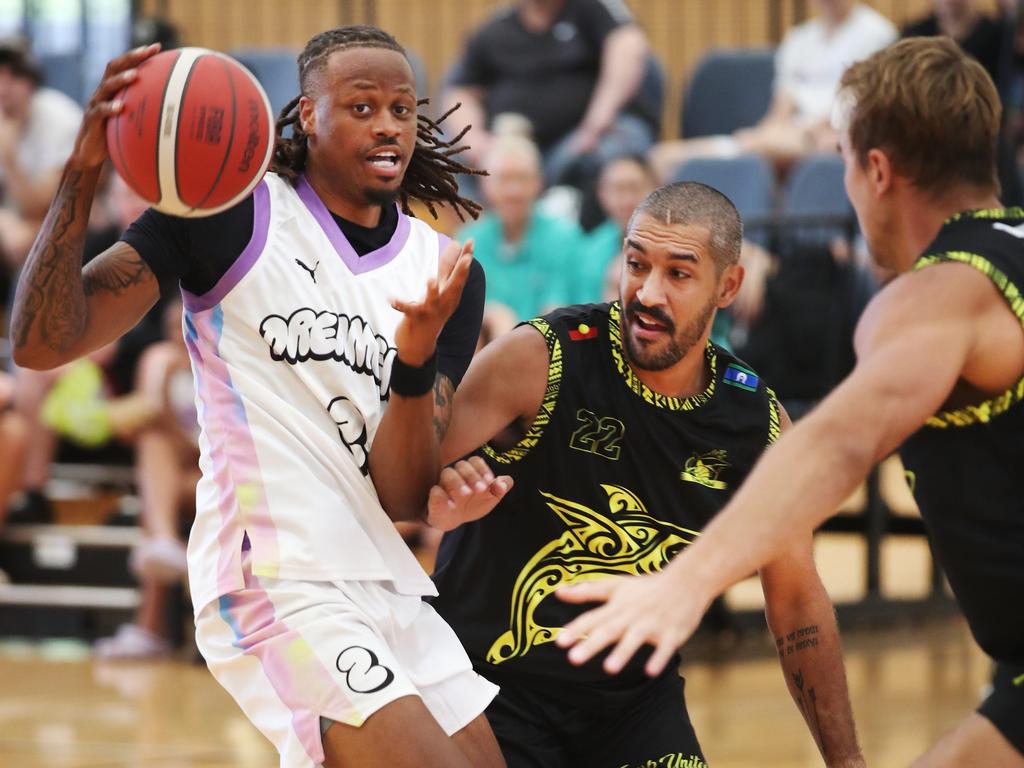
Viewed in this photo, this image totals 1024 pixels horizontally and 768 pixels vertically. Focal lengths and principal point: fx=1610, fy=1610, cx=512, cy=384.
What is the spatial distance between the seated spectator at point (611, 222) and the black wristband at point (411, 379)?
14.0 ft

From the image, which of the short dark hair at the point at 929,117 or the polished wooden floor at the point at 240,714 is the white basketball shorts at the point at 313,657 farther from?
the polished wooden floor at the point at 240,714

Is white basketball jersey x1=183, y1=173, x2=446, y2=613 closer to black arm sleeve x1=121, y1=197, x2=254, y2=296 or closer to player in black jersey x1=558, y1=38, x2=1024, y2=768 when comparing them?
black arm sleeve x1=121, y1=197, x2=254, y2=296

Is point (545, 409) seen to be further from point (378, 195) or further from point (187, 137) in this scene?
point (187, 137)

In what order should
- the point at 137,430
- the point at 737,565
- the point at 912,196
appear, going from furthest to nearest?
the point at 137,430 < the point at 912,196 < the point at 737,565

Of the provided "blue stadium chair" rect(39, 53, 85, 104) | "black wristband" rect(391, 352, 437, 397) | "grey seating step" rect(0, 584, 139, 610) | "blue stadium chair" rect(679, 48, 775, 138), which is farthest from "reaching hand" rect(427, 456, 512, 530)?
"blue stadium chair" rect(39, 53, 85, 104)

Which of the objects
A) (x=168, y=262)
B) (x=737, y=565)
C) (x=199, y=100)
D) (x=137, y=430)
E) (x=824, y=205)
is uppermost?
(x=199, y=100)

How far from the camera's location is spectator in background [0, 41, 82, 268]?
9.04 m

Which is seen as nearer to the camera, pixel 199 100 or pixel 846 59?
pixel 199 100

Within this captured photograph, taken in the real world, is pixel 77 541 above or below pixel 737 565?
below

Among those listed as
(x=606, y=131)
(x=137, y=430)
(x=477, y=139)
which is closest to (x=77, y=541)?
(x=137, y=430)

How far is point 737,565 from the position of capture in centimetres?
230

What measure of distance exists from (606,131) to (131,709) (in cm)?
402

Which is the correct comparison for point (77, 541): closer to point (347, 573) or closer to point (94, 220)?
point (94, 220)

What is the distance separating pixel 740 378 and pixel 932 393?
1186 mm
